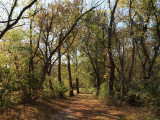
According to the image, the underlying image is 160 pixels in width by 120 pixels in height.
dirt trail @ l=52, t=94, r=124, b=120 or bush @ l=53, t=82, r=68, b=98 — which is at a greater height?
bush @ l=53, t=82, r=68, b=98

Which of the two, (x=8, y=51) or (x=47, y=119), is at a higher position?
(x=8, y=51)

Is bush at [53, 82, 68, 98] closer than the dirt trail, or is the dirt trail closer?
the dirt trail

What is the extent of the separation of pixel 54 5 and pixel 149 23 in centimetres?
1004

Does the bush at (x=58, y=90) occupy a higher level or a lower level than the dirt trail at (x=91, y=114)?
higher

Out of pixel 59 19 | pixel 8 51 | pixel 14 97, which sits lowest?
pixel 14 97

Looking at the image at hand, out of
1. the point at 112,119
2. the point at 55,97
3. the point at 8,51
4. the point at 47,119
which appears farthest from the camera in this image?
the point at 55,97

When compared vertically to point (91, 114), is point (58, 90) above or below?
above

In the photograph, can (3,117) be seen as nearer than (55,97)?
Yes

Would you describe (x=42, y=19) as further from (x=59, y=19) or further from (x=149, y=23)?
(x=149, y=23)

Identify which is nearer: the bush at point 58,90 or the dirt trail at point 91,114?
the dirt trail at point 91,114

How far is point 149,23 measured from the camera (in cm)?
1143

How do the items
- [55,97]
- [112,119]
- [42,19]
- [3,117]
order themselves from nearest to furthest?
[3,117] < [112,119] < [42,19] < [55,97]

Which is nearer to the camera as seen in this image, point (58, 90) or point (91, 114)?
point (91, 114)

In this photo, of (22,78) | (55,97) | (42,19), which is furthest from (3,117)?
(42,19)
